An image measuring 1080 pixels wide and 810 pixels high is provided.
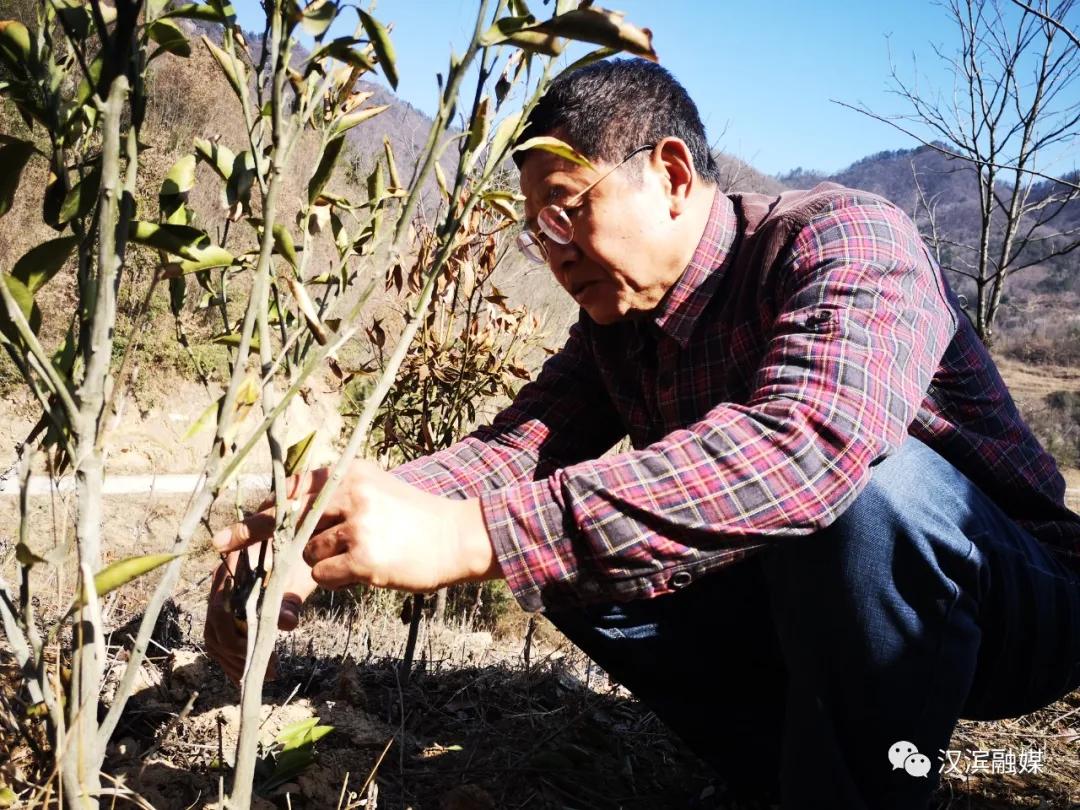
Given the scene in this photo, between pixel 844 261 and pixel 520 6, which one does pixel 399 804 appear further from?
pixel 520 6

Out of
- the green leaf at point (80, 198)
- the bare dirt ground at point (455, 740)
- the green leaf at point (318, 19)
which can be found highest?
the green leaf at point (318, 19)

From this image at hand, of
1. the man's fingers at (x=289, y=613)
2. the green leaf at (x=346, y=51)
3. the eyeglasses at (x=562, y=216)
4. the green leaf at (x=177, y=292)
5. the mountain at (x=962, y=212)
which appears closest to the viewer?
the green leaf at (x=346, y=51)

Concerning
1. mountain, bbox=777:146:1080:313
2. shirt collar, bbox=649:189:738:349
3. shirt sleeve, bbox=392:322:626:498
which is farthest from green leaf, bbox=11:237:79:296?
mountain, bbox=777:146:1080:313

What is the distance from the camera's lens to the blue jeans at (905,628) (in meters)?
1.29

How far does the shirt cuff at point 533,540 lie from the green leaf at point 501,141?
16.0 inches

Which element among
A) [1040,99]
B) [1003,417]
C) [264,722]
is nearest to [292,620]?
[264,722]

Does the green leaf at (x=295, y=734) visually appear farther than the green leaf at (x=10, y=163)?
Yes

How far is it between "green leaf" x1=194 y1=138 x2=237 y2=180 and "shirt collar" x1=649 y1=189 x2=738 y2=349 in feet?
3.24

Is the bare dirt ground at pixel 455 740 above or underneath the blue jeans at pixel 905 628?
underneath

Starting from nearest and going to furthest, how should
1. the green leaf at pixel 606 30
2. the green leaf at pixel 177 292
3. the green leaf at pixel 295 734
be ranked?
the green leaf at pixel 606 30, the green leaf at pixel 177 292, the green leaf at pixel 295 734

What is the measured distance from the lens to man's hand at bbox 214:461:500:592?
0.96 meters

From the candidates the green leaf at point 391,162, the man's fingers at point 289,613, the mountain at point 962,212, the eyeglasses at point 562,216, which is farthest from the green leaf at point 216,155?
the mountain at point 962,212

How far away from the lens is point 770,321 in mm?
1519

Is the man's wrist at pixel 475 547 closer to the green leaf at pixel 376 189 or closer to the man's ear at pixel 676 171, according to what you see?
the green leaf at pixel 376 189
